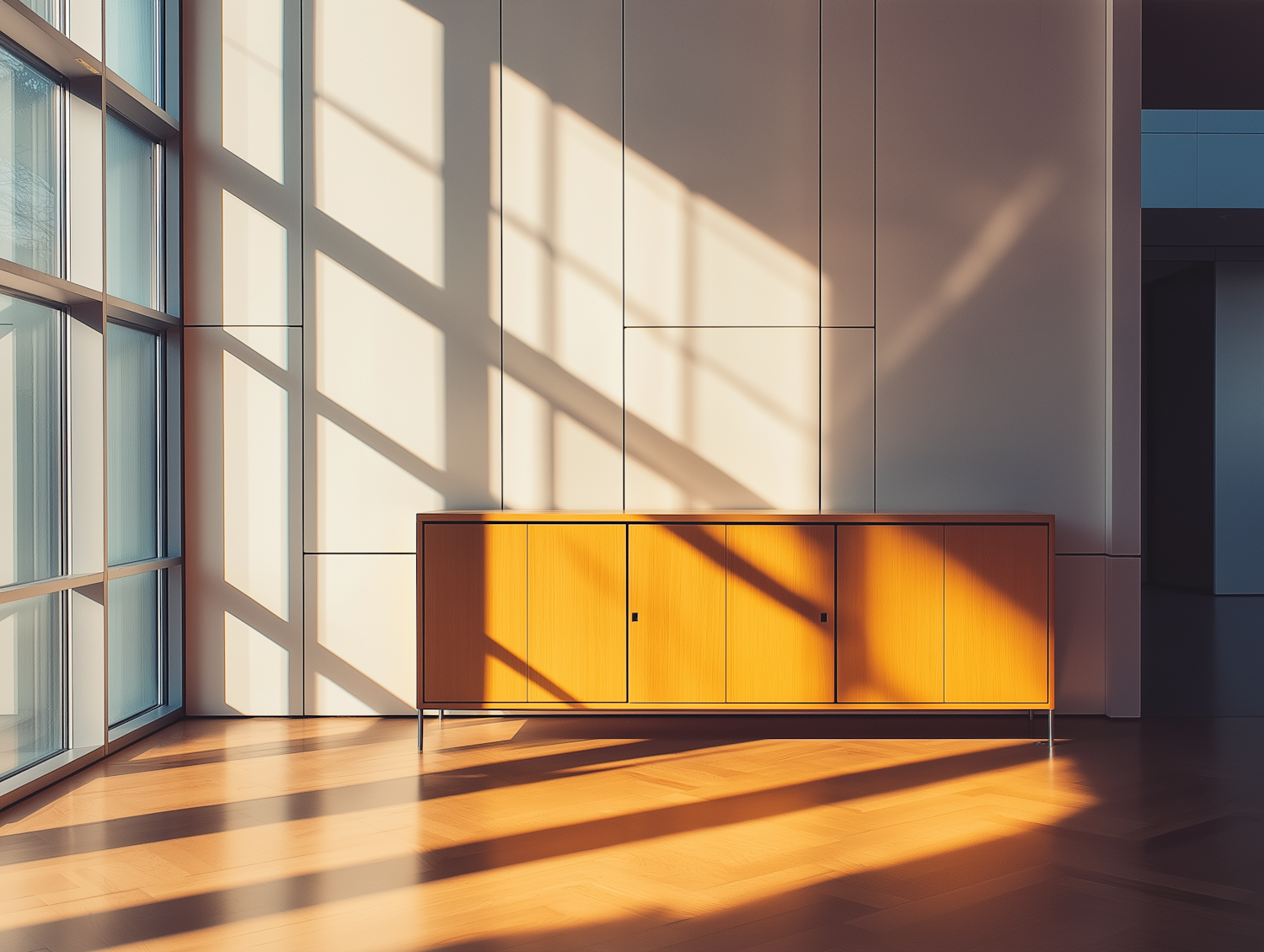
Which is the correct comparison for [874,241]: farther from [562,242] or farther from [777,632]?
[777,632]

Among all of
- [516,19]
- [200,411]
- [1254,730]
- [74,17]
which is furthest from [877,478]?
[74,17]

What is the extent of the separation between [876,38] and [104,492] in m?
4.45

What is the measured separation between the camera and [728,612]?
15.5 feet

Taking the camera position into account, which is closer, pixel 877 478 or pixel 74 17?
pixel 74 17

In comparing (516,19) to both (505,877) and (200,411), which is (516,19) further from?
(505,877)

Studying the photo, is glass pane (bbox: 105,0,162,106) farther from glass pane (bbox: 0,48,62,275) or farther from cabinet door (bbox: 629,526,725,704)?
cabinet door (bbox: 629,526,725,704)

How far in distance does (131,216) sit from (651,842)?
3.96 metres

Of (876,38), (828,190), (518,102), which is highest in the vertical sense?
(876,38)

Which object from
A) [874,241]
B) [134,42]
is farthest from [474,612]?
[134,42]

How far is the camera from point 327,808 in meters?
3.79

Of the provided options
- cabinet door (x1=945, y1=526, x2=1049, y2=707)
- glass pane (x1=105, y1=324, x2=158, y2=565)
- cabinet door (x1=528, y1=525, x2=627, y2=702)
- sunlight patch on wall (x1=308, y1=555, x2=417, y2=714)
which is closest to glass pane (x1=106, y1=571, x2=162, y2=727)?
glass pane (x1=105, y1=324, x2=158, y2=565)

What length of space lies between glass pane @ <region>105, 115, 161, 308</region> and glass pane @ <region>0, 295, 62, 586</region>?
0.55m

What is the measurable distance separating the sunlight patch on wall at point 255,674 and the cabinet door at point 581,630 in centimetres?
150

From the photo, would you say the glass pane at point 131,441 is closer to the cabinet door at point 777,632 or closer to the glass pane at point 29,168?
the glass pane at point 29,168
